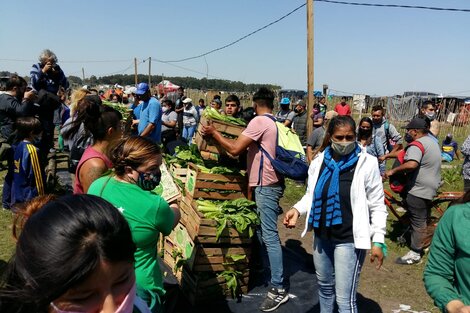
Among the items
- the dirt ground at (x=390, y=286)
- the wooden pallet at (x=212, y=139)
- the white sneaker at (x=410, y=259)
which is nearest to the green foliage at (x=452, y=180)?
the dirt ground at (x=390, y=286)

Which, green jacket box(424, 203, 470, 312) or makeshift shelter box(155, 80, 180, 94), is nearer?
green jacket box(424, 203, 470, 312)

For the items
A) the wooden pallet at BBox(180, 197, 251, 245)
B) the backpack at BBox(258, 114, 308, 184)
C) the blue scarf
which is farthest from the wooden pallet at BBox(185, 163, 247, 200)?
the blue scarf

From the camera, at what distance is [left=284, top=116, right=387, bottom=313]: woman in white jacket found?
3.17 m

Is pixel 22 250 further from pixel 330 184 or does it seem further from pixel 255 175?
pixel 255 175

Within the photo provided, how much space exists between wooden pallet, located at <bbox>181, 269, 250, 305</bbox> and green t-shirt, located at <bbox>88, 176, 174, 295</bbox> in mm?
1861

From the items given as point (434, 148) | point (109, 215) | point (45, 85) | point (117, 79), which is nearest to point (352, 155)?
point (109, 215)

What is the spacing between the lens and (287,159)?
13.9 feet

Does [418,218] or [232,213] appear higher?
[232,213]

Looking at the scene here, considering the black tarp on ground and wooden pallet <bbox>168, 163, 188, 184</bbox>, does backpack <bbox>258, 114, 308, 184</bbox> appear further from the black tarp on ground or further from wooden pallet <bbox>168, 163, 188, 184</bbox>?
the black tarp on ground

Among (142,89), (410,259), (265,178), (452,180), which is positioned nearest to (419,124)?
(410,259)

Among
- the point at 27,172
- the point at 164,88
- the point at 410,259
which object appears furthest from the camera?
the point at 164,88

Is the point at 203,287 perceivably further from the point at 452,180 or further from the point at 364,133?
the point at 452,180

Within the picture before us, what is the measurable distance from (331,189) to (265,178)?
3.60 feet

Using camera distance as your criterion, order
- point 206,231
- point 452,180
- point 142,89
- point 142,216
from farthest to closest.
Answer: point 452,180
point 142,89
point 206,231
point 142,216
